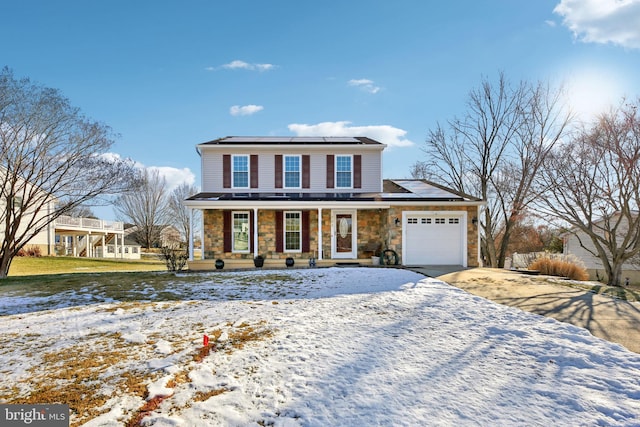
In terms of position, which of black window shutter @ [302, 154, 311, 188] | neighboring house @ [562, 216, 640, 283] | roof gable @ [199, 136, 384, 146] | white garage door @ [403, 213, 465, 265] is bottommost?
neighboring house @ [562, 216, 640, 283]

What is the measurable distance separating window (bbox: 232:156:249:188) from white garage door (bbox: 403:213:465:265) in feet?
23.4

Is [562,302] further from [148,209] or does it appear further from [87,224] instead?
[148,209]

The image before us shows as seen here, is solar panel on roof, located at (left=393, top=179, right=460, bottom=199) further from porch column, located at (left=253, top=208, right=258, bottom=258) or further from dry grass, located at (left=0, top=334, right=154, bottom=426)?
dry grass, located at (left=0, top=334, right=154, bottom=426)

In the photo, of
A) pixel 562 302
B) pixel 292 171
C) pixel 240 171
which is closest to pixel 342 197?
pixel 292 171

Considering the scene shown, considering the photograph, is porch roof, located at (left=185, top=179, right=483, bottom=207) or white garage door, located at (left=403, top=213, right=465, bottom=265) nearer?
porch roof, located at (left=185, top=179, right=483, bottom=207)

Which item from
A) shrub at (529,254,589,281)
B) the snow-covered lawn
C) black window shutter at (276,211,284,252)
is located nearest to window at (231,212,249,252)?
black window shutter at (276,211,284,252)

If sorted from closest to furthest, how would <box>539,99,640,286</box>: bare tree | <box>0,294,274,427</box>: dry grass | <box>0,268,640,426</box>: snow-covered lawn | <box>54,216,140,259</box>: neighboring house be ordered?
<box>0,268,640,426</box>: snow-covered lawn, <box>0,294,274,427</box>: dry grass, <box>539,99,640,286</box>: bare tree, <box>54,216,140,259</box>: neighboring house

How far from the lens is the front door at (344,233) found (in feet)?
45.6

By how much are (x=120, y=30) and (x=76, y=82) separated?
3322 mm

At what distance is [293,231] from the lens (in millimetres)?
13898

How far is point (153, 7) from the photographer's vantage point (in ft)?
33.3

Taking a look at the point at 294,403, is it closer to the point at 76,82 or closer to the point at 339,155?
the point at 339,155

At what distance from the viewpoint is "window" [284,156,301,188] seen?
14656 millimetres

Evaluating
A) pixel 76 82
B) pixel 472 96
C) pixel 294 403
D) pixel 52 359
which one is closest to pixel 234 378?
pixel 294 403
